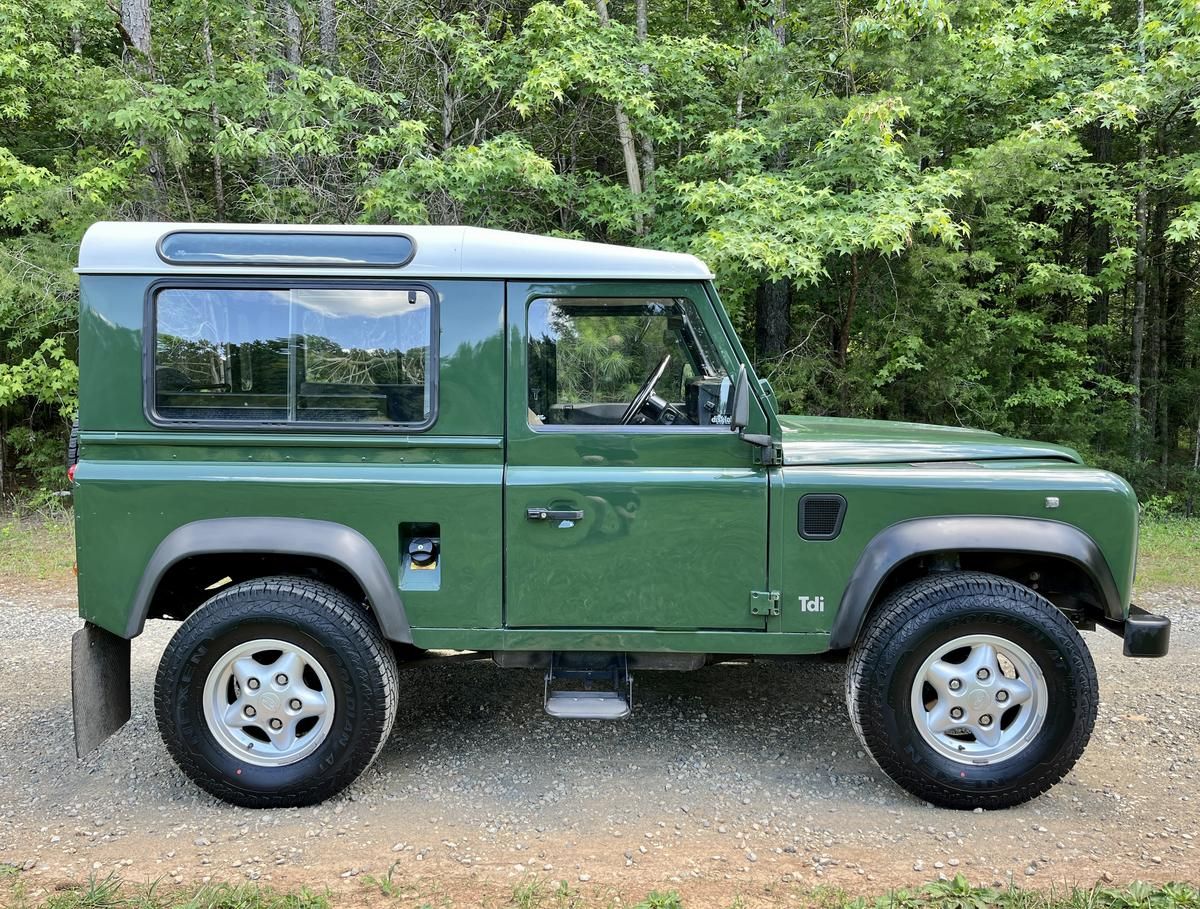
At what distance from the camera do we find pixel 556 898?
2.78m

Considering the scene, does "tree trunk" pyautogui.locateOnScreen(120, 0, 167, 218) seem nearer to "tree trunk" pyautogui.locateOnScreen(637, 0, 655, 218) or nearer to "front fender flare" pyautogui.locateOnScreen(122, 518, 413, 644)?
"tree trunk" pyautogui.locateOnScreen(637, 0, 655, 218)

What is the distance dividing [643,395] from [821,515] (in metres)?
0.89

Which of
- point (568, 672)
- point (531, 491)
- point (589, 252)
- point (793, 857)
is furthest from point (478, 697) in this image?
point (589, 252)

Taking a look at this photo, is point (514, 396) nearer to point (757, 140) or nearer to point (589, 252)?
point (589, 252)

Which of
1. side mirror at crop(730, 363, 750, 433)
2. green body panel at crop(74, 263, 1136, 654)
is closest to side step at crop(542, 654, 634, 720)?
green body panel at crop(74, 263, 1136, 654)

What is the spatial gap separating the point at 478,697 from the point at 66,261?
7.73 meters

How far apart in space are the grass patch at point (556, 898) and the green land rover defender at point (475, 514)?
0.62 m

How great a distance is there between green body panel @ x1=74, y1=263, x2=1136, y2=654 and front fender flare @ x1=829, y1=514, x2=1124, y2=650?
0.04 metres

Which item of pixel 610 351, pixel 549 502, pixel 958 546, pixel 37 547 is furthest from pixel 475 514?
pixel 37 547

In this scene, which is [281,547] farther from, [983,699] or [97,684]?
[983,699]

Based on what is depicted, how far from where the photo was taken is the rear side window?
3393mm

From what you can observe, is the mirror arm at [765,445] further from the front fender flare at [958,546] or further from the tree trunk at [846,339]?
the tree trunk at [846,339]

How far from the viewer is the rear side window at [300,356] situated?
11.1ft

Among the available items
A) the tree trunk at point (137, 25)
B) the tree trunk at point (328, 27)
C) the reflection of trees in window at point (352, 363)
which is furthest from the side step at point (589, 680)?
the tree trunk at point (137, 25)
